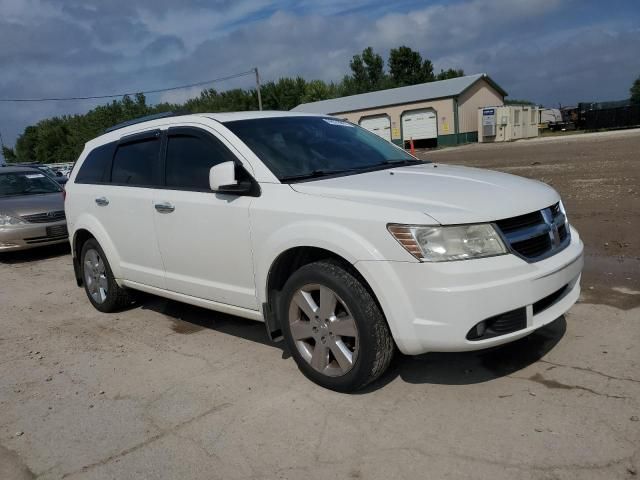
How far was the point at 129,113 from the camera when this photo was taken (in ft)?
211

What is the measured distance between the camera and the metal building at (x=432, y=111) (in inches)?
1626

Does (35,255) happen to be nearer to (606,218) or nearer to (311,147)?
(311,147)

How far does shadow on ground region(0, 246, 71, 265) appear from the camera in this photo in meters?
9.95

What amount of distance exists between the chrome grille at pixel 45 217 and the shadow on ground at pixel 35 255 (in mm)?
530

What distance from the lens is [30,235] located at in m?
9.52

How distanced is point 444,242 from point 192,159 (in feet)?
7.50

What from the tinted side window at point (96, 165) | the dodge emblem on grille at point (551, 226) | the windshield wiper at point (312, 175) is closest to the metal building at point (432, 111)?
the tinted side window at point (96, 165)

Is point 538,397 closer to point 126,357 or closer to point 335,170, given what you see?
point 335,170

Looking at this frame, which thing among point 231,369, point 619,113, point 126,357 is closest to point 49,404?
point 126,357

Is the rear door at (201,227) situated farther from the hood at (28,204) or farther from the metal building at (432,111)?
the metal building at (432,111)

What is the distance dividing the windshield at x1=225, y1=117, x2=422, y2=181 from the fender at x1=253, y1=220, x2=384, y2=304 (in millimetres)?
454

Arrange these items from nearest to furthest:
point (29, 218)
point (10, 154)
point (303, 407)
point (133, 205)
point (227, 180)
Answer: point (303, 407) → point (227, 180) → point (133, 205) → point (29, 218) → point (10, 154)

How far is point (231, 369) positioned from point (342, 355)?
3.46 ft

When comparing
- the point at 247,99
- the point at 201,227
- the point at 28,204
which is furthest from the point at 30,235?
the point at 247,99
